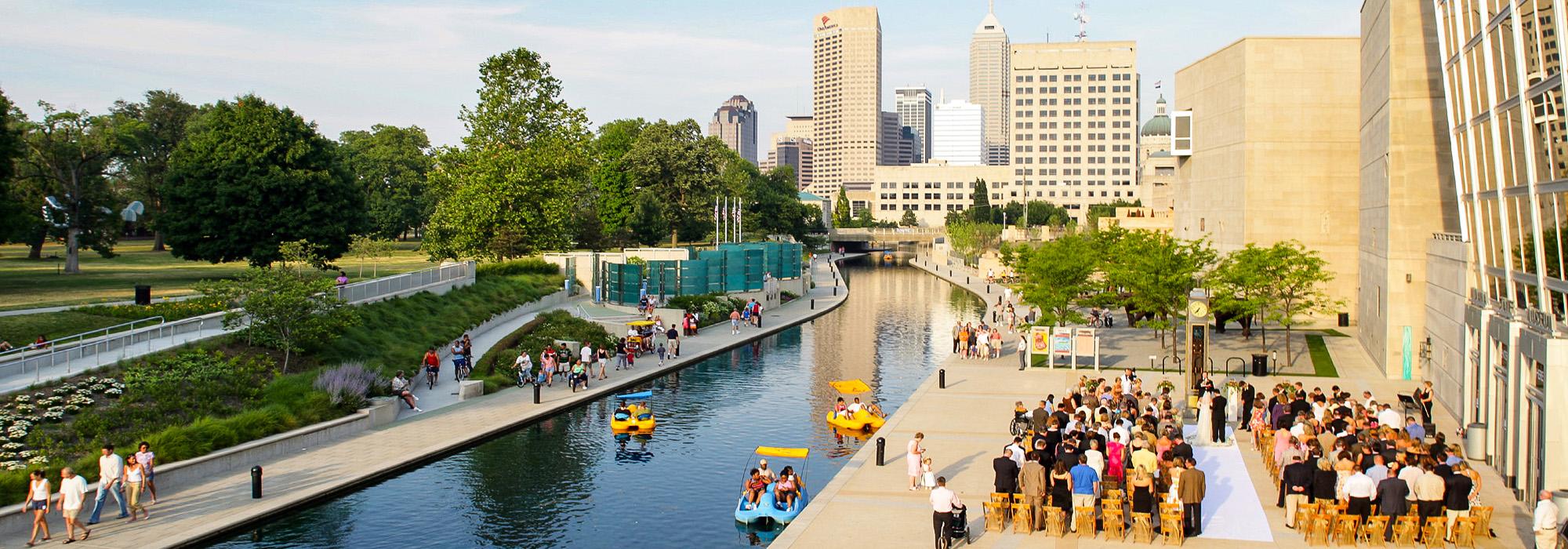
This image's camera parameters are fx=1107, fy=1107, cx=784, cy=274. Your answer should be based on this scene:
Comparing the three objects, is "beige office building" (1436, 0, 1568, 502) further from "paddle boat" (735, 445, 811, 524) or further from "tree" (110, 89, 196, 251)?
"tree" (110, 89, 196, 251)

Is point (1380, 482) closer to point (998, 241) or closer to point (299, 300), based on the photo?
point (299, 300)

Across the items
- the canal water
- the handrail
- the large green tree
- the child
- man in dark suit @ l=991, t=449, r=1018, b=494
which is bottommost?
the canal water

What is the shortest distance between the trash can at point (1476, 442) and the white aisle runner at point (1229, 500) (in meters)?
4.92

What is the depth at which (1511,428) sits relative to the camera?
2242 centimetres

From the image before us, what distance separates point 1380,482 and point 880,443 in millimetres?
10588

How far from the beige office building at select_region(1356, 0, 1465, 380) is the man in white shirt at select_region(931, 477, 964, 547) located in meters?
27.7

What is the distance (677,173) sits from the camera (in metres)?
111

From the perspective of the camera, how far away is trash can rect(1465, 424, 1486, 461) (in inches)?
986

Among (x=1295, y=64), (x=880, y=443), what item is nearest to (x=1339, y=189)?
(x=1295, y=64)

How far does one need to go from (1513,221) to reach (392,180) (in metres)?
99.2

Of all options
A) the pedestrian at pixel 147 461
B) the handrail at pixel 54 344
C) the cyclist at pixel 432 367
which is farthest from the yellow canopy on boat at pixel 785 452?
the handrail at pixel 54 344

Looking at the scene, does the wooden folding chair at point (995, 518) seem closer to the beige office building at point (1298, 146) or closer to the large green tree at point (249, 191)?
the beige office building at point (1298, 146)

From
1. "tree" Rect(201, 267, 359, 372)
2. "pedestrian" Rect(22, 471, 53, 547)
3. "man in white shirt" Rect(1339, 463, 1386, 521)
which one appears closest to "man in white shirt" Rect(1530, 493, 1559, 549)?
"man in white shirt" Rect(1339, 463, 1386, 521)

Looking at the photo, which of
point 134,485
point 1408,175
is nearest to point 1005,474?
point 134,485
